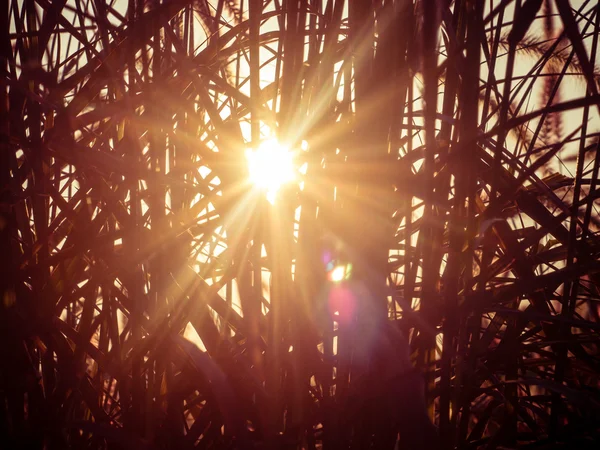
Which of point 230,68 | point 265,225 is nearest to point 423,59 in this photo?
point 265,225

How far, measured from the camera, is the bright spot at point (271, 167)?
0.41 metres

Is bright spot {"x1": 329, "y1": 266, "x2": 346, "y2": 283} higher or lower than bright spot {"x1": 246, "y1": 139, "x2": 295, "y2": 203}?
above

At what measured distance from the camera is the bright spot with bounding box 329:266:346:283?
1.26 feet

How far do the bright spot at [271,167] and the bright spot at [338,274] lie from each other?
0.30 ft

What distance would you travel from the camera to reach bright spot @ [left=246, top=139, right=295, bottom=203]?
0.41 meters

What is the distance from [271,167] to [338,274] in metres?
0.12

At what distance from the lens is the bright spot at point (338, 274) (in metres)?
0.38

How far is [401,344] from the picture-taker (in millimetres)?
325

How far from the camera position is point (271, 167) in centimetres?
41

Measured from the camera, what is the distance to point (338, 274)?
392 millimetres

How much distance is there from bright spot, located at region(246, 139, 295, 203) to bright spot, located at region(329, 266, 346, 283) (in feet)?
0.30

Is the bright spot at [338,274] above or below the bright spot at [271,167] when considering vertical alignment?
below

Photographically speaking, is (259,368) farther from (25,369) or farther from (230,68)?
(230,68)

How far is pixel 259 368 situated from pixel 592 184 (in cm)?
36
